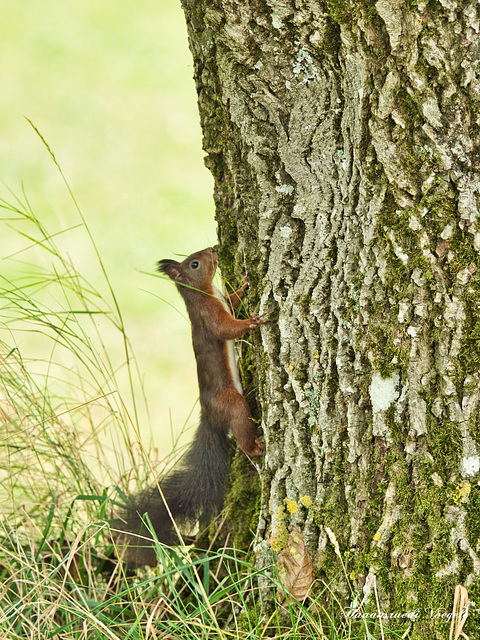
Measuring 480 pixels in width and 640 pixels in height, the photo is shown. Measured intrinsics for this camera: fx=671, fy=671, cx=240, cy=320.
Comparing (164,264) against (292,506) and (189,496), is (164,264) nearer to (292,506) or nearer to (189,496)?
(189,496)

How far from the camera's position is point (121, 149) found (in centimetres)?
687

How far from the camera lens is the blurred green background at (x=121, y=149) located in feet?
18.5

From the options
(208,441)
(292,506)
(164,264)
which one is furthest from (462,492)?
(164,264)

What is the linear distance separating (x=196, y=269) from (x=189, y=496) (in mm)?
992

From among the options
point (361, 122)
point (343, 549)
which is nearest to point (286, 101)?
point (361, 122)

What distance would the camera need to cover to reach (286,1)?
188 centimetres

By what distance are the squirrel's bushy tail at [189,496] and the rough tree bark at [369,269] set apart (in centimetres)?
42

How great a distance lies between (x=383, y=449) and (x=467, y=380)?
0.32 m

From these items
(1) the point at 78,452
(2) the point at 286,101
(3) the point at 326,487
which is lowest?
(3) the point at 326,487

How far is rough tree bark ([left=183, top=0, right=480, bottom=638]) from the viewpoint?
5.82 ft

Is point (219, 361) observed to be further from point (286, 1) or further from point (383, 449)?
point (286, 1)

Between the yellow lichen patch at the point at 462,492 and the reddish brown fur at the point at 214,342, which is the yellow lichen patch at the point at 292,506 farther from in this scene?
the yellow lichen patch at the point at 462,492

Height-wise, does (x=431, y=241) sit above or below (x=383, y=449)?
above
